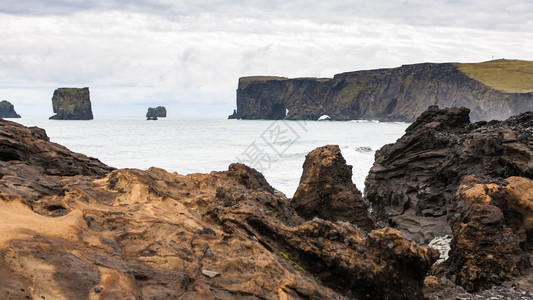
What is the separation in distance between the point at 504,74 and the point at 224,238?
5055 inches

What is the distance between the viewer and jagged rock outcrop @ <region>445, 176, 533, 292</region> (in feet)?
20.9

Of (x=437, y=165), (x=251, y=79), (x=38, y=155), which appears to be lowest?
(x=437, y=165)

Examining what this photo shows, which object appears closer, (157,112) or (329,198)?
(329,198)

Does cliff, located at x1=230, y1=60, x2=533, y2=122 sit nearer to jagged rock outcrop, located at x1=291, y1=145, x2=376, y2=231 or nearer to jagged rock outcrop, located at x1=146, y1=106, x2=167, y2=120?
jagged rock outcrop, located at x1=146, y1=106, x2=167, y2=120

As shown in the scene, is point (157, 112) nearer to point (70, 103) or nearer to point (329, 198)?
point (70, 103)

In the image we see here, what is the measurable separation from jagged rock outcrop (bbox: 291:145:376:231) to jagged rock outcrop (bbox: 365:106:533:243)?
2.09m

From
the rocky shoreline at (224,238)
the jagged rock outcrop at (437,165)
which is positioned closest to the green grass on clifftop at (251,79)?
the jagged rock outcrop at (437,165)

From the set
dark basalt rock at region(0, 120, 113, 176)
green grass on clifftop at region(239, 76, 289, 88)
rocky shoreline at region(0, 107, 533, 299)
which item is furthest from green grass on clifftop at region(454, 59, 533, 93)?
dark basalt rock at region(0, 120, 113, 176)

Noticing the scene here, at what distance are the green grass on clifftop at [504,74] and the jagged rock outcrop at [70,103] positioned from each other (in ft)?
366

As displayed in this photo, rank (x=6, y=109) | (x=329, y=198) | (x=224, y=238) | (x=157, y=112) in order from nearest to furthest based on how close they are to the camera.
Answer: (x=224, y=238), (x=329, y=198), (x=6, y=109), (x=157, y=112)

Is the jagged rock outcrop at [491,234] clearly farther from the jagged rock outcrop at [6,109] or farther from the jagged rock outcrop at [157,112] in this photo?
the jagged rock outcrop at [157,112]

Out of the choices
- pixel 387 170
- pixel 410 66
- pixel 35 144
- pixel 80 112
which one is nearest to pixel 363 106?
pixel 410 66

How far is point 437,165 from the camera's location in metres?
13.5

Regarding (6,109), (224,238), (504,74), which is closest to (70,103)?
(6,109)
